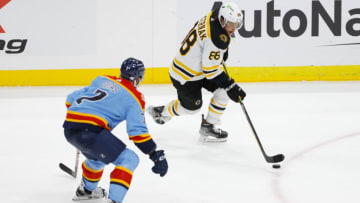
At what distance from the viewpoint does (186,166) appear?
3.84 metres

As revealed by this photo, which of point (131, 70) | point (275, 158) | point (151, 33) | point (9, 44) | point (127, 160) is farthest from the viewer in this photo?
point (151, 33)

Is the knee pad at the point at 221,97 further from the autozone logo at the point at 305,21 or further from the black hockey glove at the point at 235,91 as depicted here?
the autozone logo at the point at 305,21

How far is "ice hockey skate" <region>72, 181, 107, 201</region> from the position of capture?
122 inches

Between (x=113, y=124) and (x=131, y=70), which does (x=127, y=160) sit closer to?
(x=113, y=124)

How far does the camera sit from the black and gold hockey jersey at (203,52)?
3967 millimetres

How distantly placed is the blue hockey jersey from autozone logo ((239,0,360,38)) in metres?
4.31

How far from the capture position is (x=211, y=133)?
4461 mm

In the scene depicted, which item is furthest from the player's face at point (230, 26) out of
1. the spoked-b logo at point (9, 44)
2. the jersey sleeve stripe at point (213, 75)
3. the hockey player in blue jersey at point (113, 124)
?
the spoked-b logo at point (9, 44)

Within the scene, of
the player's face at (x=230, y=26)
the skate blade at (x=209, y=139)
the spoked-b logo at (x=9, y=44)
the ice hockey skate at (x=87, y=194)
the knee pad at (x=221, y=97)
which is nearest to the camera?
the ice hockey skate at (x=87, y=194)

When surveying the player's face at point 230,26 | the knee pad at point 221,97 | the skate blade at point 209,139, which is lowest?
the skate blade at point 209,139

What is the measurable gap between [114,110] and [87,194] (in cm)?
63

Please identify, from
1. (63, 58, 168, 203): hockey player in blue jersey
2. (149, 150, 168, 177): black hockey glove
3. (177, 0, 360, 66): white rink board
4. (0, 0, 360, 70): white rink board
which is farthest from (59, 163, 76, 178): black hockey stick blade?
(177, 0, 360, 66): white rink board

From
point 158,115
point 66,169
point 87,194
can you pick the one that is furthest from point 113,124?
point 158,115

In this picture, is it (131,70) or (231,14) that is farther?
(231,14)
